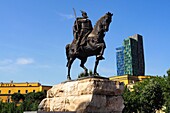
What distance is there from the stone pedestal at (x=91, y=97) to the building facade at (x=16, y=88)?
222ft

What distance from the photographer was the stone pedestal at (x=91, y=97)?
10531mm

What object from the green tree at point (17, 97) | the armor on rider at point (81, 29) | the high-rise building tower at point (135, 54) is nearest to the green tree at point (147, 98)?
the armor on rider at point (81, 29)

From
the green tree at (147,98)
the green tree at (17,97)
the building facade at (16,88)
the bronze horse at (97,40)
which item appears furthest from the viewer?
the building facade at (16,88)

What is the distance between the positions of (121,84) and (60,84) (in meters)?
2.84

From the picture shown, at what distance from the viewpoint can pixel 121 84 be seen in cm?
1144

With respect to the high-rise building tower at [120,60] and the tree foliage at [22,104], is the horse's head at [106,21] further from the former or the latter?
the high-rise building tower at [120,60]

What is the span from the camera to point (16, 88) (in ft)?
260

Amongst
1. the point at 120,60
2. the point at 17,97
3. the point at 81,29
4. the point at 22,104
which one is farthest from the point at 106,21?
the point at 120,60

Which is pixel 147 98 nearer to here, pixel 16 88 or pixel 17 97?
pixel 17 97

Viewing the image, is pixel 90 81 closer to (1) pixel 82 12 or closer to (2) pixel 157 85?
(1) pixel 82 12

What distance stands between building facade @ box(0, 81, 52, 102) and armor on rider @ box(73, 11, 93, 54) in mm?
67010

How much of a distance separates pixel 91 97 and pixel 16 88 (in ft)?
237

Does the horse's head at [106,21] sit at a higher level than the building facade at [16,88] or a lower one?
higher

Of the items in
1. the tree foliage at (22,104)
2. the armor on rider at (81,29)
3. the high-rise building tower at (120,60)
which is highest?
the high-rise building tower at (120,60)
